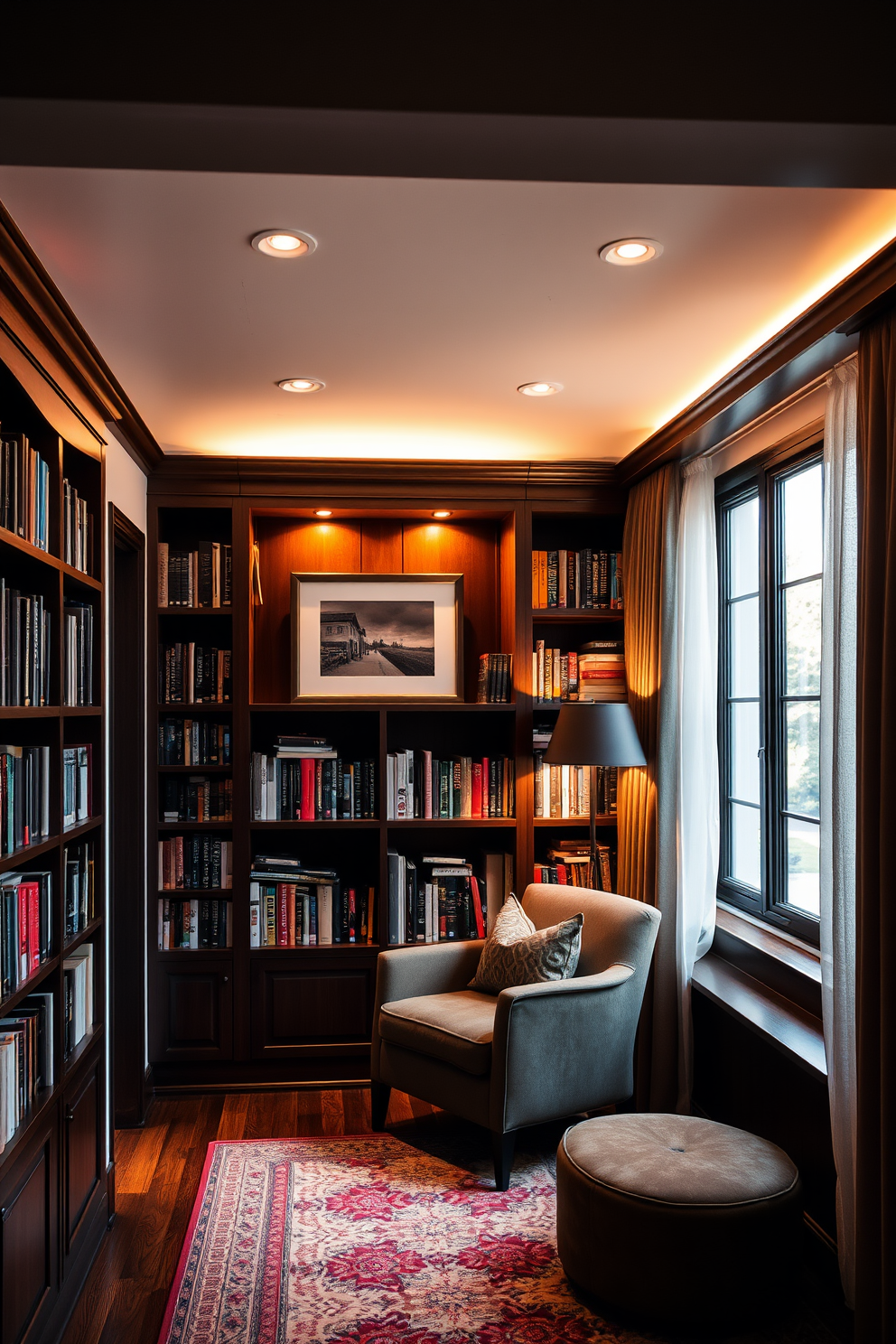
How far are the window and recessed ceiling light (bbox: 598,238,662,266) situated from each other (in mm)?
1190

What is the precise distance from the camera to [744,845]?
12.7 ft

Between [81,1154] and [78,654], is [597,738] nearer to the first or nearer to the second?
[78,654]

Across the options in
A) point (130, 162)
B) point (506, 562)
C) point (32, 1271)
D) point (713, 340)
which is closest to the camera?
point (130, 162)

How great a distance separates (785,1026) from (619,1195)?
2.69 feet

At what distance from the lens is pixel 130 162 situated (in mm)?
1515

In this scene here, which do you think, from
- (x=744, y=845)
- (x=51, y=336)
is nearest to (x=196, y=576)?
(x=51, y=336)

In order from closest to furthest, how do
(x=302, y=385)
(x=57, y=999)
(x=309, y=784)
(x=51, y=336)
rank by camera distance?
(x=51, y=336), (x=57, y=999), (x=302, y=385), (x=309, y=784)

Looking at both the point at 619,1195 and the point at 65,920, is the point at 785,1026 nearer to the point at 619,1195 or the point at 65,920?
the point at 619,1195

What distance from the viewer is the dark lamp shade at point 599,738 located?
3736 mm

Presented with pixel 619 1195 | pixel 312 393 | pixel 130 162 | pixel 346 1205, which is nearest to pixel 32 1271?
pixel 346 1205

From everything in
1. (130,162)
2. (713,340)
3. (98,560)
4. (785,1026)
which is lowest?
(785,1026)

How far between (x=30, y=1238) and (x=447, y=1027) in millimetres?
1490

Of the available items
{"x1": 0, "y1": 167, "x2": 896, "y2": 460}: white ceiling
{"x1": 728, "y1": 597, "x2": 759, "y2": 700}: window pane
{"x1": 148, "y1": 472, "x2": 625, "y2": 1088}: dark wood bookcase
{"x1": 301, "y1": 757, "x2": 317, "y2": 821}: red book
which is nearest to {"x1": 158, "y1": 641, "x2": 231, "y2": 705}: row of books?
{"x1": 148, "y1": 472, "x2": 625, "y2": 1088}: dark wood bookcase

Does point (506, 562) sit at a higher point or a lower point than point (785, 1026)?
higher
